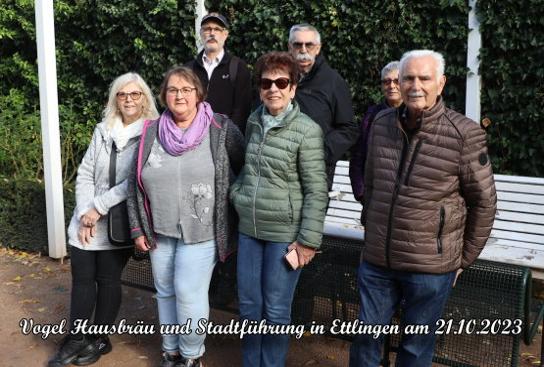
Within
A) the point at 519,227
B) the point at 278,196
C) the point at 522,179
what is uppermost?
the point at 278,196

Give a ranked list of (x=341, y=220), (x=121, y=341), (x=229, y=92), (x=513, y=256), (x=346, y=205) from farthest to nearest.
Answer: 1. (x=346, y=205)
2. (x=341, y=220)
3. (x=121, y=341)
4. (x=229, y=92)
5. (x=513, y=256)

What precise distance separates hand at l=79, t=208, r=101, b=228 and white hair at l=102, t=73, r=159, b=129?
542 millimetres

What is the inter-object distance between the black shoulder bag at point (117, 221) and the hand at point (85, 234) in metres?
0.12

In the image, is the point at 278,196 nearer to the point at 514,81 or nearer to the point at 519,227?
Result: the point at 519,227

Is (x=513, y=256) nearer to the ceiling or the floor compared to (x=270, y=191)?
nearer to the floor

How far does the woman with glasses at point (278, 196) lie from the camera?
121 inches

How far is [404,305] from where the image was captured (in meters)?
2.92

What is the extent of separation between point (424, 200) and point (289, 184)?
73 centimetres

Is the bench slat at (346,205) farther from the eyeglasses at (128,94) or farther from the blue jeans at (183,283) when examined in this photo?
the eyeglasses at (128,94)

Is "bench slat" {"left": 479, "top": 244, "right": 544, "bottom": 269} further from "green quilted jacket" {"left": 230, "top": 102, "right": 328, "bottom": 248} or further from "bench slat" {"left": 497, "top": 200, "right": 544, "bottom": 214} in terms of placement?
"green quilted jacket" {"left": 230, "top": 102, "right": 328, "bottom": 248}

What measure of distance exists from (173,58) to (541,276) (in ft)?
16.3

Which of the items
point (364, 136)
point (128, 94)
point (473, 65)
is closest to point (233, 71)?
point (128, 94)

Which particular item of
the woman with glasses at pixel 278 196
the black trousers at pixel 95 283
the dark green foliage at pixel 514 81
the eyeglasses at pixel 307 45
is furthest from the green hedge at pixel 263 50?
the black trousers at pixel 95 283

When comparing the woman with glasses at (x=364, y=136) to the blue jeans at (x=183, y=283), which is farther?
the woman with glasses at (x=364, y=136)
